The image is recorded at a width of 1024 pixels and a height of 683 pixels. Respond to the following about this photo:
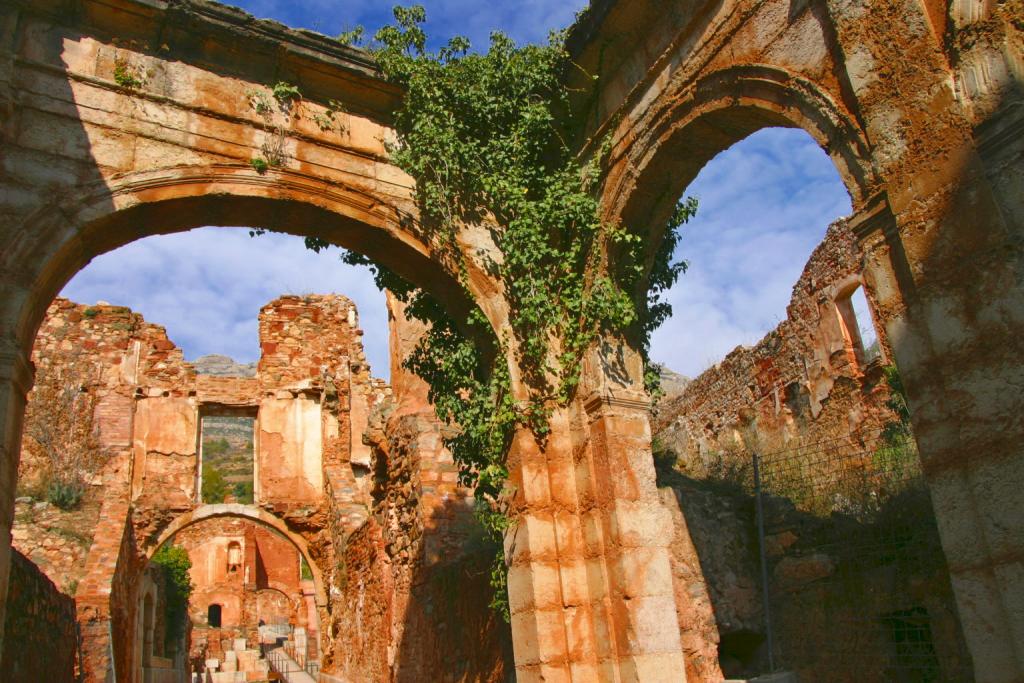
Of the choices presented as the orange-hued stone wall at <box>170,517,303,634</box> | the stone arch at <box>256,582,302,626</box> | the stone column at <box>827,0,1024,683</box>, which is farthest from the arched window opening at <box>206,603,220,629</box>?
the stone column at <box>827,0,1024,683</box>

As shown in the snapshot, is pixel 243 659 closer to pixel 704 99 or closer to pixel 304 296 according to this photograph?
pixel 304 296

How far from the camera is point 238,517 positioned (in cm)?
1678

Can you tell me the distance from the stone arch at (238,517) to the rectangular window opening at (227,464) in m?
14.3

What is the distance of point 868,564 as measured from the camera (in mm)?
7199

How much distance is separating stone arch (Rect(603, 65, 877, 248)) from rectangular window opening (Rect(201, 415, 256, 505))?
1078 inches

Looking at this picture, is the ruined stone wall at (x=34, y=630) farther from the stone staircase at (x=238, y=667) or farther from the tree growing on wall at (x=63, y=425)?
the stone staircase at (x=238, y=667)

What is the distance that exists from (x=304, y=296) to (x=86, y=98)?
14668mm

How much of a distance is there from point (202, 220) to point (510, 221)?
2.19 meters

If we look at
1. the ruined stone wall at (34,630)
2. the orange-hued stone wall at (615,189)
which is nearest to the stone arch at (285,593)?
the ruined stone wall at (34,630)

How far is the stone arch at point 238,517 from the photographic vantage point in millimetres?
16422

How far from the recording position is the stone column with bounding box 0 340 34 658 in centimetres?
429

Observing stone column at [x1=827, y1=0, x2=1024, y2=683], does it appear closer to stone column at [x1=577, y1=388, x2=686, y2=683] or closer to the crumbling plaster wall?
stone column at [x1=577, y1=388, x2=686, y2=683]

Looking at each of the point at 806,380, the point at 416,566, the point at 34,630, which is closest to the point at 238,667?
the point at 34,630

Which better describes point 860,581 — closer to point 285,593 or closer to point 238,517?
point 238,517
